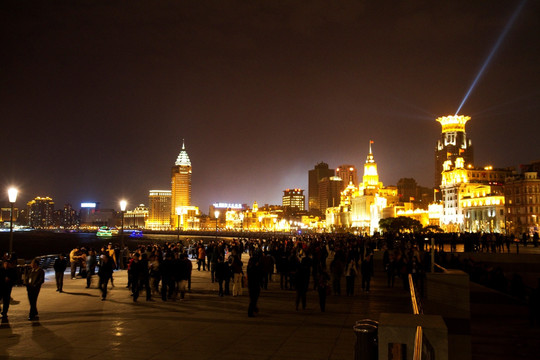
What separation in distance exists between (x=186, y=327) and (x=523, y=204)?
91140mm

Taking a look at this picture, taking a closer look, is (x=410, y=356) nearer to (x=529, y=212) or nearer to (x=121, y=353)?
(x=121, y=353)

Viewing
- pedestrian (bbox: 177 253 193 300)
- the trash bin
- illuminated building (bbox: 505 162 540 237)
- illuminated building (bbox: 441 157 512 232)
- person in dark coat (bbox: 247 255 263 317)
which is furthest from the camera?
illuminated building (bbox: 441 157 512 232)

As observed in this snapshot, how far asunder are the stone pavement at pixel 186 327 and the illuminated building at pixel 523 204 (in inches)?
3216

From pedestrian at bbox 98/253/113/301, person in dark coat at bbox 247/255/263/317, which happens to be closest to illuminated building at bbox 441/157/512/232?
pedestrian at bbox 98/253/113/301

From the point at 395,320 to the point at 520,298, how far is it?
42.8 ft

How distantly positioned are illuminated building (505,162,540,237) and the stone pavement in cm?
8168

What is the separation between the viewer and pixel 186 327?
10328 mm

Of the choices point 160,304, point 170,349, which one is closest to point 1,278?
point 160,304

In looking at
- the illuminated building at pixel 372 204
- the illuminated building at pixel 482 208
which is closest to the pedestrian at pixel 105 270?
the illuminated building at pixel 482 208

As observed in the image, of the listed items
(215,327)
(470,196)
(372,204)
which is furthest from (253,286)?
(372,204)

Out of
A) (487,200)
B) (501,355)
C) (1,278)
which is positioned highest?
(487,200)

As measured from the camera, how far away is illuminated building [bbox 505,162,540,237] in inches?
3364

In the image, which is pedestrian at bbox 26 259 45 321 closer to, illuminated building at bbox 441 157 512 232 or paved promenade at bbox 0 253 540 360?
paved promenade at bbox 0 253 540 360

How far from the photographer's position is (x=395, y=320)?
4539 mm
